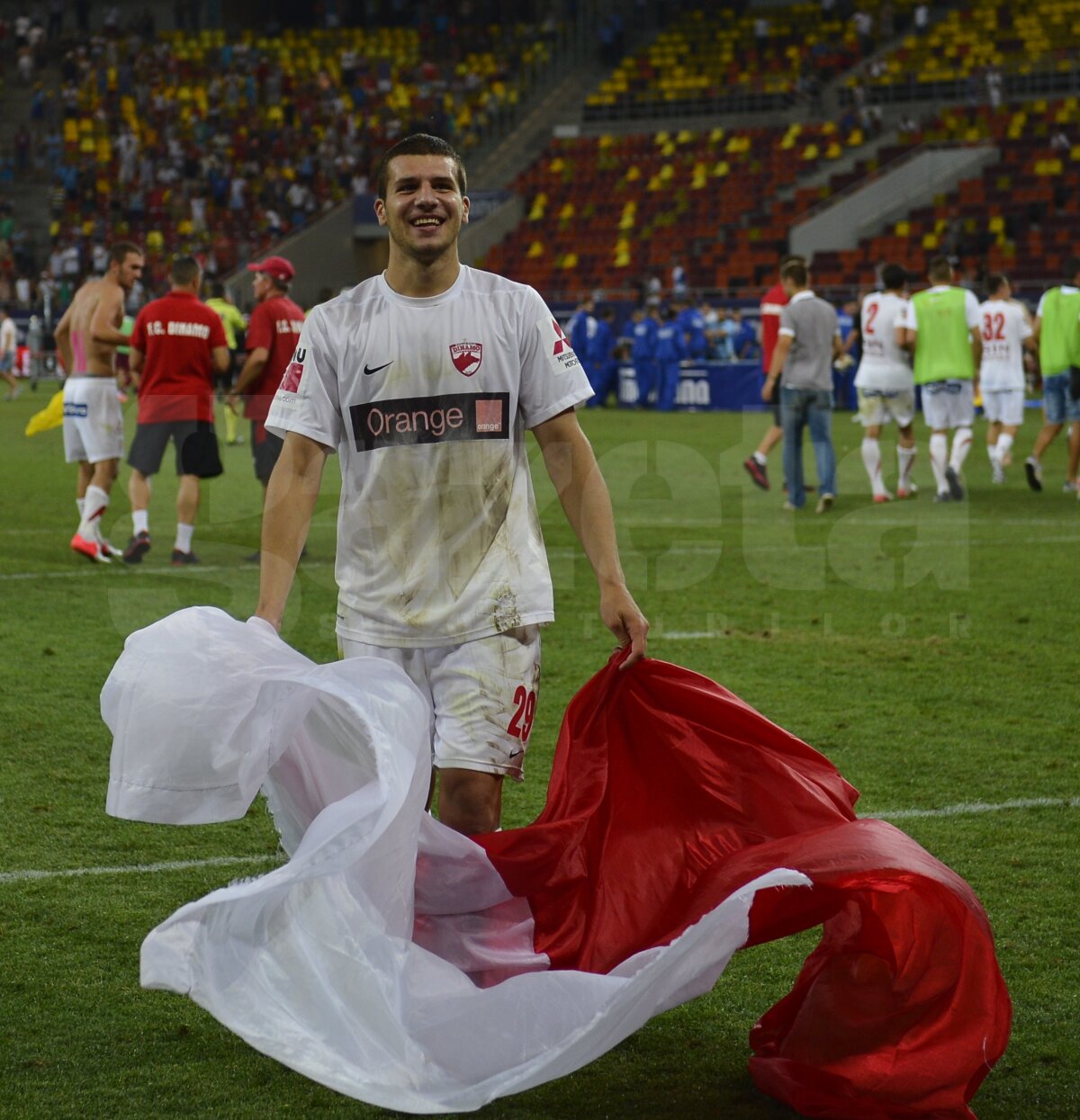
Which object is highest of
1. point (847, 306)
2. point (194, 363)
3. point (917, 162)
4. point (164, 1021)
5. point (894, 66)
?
point (894, 66)

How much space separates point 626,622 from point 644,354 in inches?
963

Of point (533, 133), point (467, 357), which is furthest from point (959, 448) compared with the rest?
point (533, 133)

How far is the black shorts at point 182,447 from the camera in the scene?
1048 cm

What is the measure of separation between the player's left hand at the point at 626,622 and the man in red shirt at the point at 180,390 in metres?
7.17

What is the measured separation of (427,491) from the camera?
12.6 feet

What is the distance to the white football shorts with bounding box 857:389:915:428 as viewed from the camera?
1420 cm

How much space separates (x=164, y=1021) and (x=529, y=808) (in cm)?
195

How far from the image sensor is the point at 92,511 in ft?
35.7

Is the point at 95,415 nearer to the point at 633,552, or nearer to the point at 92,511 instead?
the point at 92,511

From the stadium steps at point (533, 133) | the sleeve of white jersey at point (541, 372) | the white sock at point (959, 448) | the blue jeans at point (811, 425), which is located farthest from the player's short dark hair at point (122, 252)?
the stadium steps at point (533, 133)

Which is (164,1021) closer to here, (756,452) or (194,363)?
(194,363)

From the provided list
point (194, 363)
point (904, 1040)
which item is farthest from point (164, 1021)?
point (194, 363)

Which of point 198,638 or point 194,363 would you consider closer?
Result: point 198,638

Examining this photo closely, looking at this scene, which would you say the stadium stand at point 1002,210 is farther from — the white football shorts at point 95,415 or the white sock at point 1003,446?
the white football shorts at point 95,415
